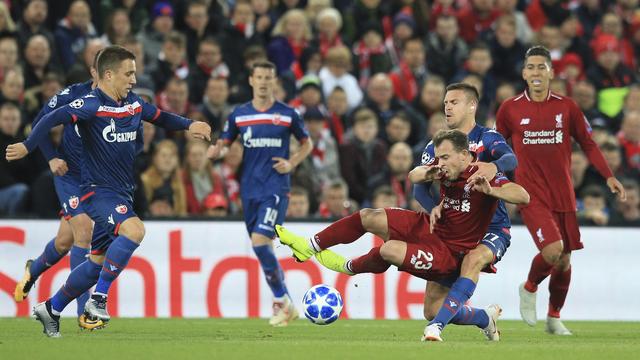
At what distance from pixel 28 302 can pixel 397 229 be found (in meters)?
6.16

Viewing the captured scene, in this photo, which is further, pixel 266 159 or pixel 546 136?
pixel 266 159

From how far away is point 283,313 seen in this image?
1385cm

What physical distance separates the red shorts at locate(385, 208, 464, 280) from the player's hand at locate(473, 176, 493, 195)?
27.7 inches

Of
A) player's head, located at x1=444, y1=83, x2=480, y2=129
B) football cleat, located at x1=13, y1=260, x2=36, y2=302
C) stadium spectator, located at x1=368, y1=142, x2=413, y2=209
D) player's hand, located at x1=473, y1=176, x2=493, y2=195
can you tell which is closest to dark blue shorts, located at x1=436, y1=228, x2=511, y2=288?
player's hand, located at x1=473, y1=176, x2=493, y2=195

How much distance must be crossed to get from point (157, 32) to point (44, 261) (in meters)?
6.82

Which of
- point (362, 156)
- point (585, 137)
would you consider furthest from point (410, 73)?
point (585, 137)

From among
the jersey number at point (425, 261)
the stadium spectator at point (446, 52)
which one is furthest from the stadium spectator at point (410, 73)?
the jersey number at point (425, 261)

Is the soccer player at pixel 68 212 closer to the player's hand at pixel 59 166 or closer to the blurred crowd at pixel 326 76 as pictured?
the player's hand at pixel 59 166

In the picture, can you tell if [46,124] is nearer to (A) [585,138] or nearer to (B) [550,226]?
(B) [550,226]

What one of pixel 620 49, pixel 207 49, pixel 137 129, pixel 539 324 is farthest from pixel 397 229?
pixel 620 49

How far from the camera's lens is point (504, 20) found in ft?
65.6

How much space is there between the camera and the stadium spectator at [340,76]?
18.5m

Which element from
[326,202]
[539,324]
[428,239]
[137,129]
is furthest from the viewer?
[326,202]

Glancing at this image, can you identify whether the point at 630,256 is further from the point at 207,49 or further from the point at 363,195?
the point at 207,49
